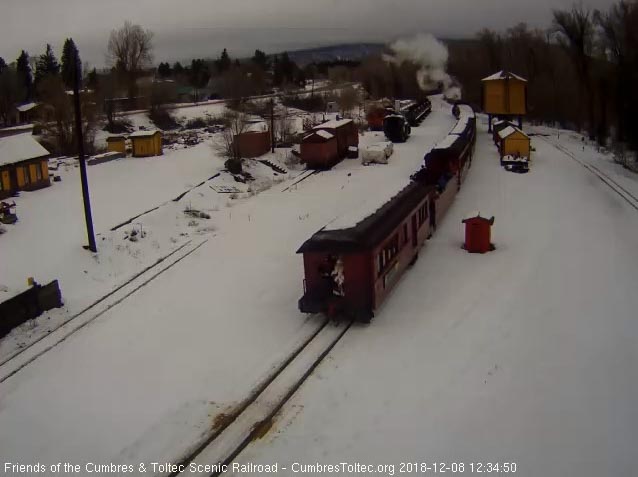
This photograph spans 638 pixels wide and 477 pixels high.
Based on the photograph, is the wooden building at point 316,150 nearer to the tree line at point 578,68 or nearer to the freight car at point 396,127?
the freight car at point 396,127

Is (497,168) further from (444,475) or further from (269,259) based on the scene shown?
(444,475)

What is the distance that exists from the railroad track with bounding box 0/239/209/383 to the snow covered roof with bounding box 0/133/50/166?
11.7 metres

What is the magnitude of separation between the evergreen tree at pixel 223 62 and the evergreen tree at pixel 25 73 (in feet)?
114

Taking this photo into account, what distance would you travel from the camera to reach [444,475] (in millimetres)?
8359

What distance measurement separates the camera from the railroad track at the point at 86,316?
1245cm

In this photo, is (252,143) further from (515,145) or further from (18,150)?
(515,145)

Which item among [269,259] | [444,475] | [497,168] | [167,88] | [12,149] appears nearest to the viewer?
[444,475]

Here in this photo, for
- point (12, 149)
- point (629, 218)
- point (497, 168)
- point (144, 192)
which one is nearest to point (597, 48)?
point (497, 168)

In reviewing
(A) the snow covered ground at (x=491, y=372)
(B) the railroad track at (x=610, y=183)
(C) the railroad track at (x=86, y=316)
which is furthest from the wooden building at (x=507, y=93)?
(C) the railroad track at (x=86, y=316)

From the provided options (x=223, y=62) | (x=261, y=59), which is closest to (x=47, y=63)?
(x=223, y=62)

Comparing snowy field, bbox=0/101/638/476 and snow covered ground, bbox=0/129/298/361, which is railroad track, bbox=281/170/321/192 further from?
snowy field, bbox=0/101/638/476

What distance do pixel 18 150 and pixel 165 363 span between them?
65.4ft

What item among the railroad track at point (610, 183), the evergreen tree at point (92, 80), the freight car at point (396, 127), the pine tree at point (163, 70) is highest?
the pine tree at point (163, 70)

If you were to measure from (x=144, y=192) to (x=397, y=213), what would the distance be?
51.3ft
